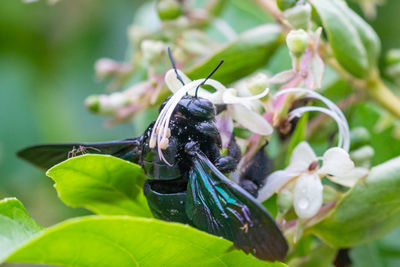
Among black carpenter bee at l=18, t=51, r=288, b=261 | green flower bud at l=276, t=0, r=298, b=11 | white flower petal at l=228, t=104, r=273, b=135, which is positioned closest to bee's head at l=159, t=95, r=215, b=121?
black carpenter bee at l=18, t=51, r=288, b=261

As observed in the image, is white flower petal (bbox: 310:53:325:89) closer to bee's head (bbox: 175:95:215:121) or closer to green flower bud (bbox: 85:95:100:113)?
bee's head (bbox: 175:95:215:121)

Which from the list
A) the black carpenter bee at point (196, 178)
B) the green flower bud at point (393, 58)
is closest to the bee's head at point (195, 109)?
the black carpenter bee at point (196, 178)

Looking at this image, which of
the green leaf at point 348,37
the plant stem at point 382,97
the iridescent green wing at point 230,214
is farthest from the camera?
the plant stem at point 382,97

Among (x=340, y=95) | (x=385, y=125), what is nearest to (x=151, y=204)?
(x=340, y=95)

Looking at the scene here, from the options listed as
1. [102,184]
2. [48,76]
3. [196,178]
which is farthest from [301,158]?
[48,76]

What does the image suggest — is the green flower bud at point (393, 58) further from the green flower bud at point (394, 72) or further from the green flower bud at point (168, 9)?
the green flower bud at point (168, 9)

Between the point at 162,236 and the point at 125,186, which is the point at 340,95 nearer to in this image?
the point at 125,186
